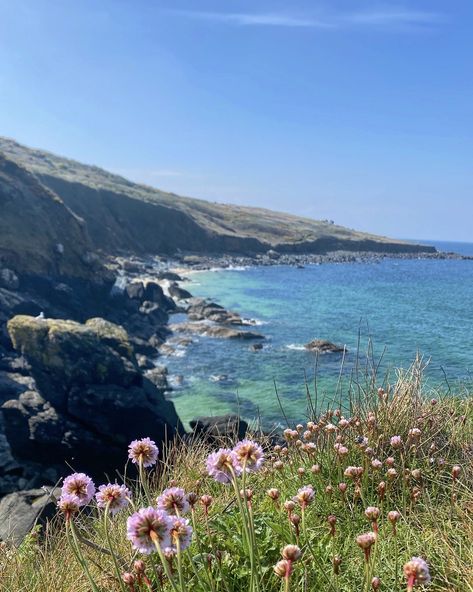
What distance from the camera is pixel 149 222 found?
92625 millimetres

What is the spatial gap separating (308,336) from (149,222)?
63.5m

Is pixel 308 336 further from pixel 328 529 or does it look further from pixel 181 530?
pixel 181 530

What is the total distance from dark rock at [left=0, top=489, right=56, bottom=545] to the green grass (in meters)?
1.64

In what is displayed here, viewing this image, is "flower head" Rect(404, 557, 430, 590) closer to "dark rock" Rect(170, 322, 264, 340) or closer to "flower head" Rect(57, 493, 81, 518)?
"flower head" Rect(57, 493, 81, 518)

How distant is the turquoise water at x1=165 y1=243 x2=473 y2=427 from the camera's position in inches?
837

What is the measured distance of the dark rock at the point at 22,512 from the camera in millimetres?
6344

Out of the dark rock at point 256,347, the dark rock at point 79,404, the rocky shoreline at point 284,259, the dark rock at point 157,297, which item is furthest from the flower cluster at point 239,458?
the rocky shoreline at point 284,259

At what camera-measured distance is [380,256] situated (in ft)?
429

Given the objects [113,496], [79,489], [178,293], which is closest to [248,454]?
[113,496]

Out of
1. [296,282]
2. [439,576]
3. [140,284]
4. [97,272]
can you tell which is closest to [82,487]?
[439,576]

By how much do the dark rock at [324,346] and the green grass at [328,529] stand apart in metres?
24.8

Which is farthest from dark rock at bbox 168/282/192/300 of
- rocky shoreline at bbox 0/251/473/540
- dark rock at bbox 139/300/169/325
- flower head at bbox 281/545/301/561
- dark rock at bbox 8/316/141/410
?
flower head at bbox 281/545/301/561

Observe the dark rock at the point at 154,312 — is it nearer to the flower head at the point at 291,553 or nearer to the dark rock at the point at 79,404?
the dark rock at the point at 79,404

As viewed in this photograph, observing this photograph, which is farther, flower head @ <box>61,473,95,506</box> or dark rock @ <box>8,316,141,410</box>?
dark rock @ <box>8,316,141,410</box>
